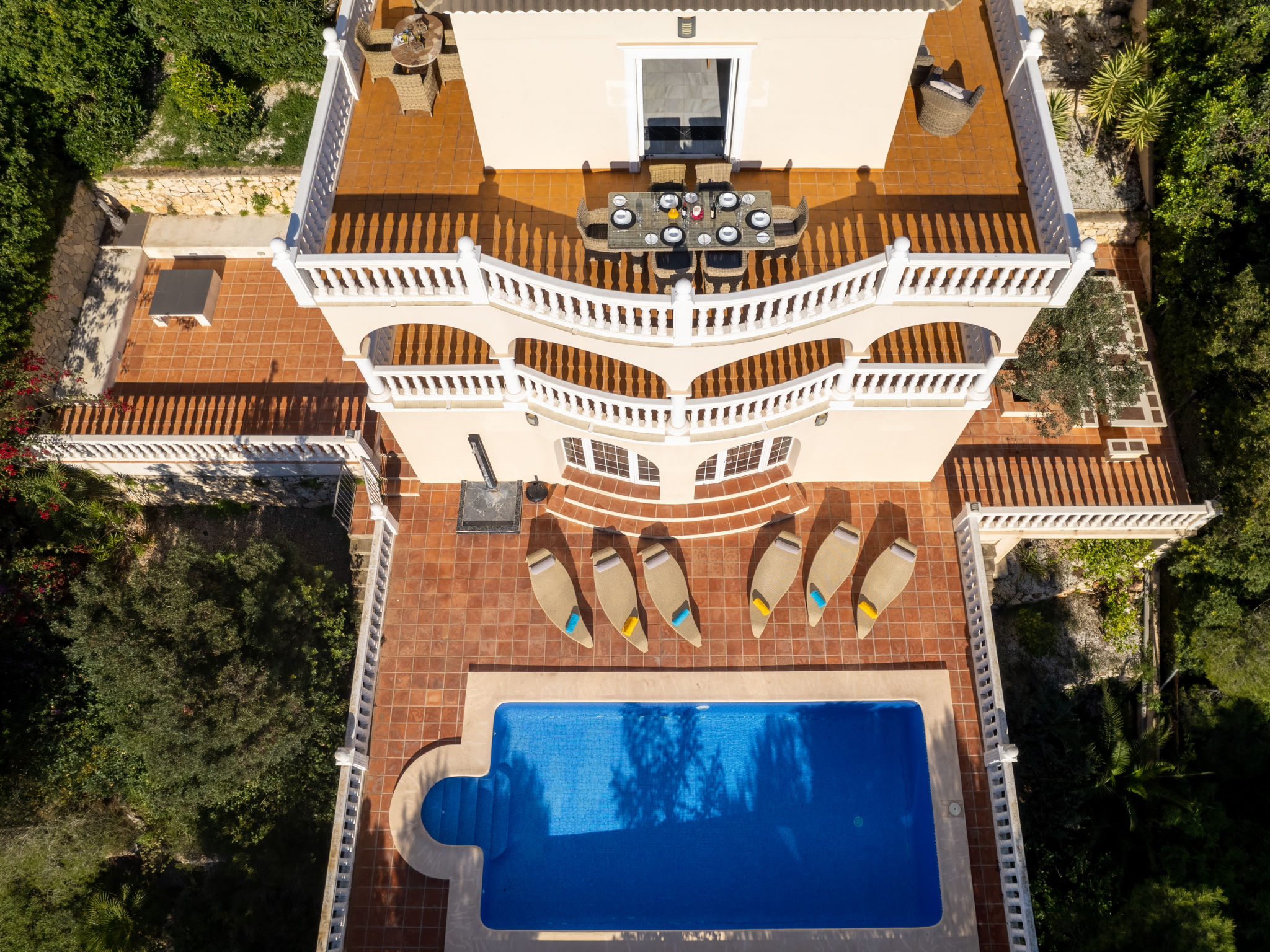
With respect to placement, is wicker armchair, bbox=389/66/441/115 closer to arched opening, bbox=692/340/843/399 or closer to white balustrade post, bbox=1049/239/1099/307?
arched opening, bbox=692/340/843/399

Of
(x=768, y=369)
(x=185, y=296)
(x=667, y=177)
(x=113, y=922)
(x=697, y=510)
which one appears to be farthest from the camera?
(x=185, y=296)

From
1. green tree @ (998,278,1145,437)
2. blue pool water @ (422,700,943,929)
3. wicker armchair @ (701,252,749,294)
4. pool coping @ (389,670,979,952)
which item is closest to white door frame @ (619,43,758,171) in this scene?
wicker armchair @ (701,252,749,294)

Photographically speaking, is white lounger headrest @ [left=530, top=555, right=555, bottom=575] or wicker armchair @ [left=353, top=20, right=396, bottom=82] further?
white lounger headrest @ [left=530, top=555, right=555, bottom=575]

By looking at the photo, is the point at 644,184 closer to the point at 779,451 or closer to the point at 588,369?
the point at 588,369

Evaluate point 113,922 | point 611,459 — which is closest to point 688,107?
point 611,459

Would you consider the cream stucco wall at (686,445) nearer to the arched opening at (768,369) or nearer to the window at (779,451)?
the window at (779,451)

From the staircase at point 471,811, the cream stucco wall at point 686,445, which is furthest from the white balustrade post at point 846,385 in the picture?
the staircase at point 471,811
